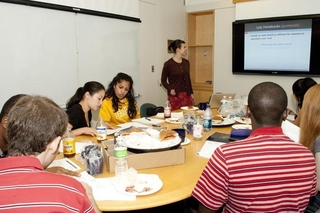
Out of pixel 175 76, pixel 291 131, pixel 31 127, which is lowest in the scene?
pixel 291 131

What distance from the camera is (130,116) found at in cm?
295

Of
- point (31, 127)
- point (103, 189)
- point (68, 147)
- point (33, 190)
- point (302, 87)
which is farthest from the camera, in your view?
point (302, 87)

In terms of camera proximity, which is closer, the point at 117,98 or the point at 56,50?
the point at 117,98

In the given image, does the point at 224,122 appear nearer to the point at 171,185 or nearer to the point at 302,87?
the point at 302,87

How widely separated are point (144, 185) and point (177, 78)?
3.00 m

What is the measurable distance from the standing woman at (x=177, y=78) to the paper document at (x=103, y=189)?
2803mm

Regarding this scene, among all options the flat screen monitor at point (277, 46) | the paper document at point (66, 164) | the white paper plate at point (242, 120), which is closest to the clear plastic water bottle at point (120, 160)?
the paper document at point (66, 164)

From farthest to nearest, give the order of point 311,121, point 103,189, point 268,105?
point 311,121, point 103,189, point 268,105

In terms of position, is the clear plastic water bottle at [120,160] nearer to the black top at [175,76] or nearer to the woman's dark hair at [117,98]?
the woman's dark hair at [117,98]

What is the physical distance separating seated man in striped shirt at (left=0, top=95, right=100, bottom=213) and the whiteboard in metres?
2.21

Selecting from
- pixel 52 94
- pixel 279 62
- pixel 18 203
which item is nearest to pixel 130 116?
pixel 52 94

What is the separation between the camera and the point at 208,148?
6.25 feet

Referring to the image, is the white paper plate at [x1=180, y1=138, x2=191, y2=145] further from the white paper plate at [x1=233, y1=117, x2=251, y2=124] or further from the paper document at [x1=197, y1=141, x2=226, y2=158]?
the white paper plate at [x1=233, y1=117, x2=251, y2=124]

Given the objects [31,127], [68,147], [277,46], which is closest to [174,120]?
[68,147]
